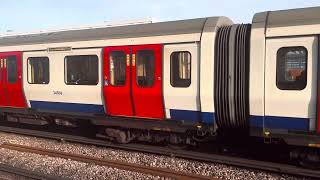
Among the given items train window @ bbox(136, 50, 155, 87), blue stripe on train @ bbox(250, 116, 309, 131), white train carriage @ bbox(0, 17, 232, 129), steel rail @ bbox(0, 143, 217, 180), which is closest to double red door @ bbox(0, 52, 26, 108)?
white train carriage @ bbox(0, 17, 232, 129)

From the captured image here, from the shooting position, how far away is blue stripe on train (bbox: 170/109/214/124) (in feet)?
32.9

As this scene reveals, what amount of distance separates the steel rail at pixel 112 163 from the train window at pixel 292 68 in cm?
246

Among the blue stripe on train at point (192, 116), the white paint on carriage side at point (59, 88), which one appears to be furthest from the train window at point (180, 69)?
the white paint on carriage side at point (59, 88)

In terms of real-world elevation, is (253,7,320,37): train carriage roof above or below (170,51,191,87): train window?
above

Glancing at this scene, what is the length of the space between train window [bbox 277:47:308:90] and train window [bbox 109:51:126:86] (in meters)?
4.07

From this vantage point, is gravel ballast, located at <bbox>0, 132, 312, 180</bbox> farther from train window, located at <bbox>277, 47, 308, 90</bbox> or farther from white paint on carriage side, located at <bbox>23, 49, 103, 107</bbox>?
train window, located at <bbox>277, 47, 308, 90</bbox>

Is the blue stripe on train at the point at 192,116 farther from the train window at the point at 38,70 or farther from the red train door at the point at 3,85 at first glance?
the red train door at the point at 3,85

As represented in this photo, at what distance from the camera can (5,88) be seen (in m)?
14.6

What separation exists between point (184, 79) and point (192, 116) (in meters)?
0.88

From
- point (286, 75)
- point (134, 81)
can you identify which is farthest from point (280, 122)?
point (134, 81)

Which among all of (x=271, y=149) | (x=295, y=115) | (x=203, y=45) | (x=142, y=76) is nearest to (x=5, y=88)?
(x=142, y=76)

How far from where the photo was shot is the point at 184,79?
10.3 meters

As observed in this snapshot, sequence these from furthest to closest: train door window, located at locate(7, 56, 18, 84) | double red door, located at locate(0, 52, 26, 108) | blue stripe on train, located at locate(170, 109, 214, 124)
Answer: train door window, located at locate(7, 56, 18, 84) → double red door, located at locate(0, 52, 26, 108) → blue stripe on train, located at locate(170, 109, 214, 124)

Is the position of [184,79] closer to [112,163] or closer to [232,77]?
[232,77]
